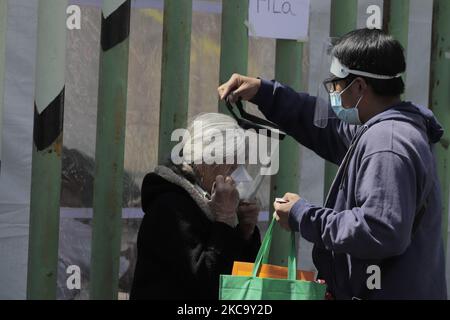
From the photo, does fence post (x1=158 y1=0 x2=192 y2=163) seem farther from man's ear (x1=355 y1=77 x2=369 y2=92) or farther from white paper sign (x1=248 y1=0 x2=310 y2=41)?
man's ear (x1=355 y1=77 x2=369 y2=92)

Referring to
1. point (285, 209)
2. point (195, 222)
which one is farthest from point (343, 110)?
point (195, 222)

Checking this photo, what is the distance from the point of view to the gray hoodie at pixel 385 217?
2.24m

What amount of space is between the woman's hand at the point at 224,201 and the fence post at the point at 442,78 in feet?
3.73

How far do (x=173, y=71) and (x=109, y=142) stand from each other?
1.13 ft

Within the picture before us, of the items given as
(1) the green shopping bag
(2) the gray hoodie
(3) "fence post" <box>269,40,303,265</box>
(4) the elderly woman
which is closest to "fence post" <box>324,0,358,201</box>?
(3) "fence post" <box>269,40,303,265</box>

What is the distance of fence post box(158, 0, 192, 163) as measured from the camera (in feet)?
10.2

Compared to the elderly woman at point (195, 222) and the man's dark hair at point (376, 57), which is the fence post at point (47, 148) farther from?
the man's dark hair at point (376, 57)

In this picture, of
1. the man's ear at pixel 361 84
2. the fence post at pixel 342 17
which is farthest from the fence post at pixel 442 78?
the man's ear at pixel 361 84

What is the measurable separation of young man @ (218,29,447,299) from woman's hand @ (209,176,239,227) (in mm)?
265
